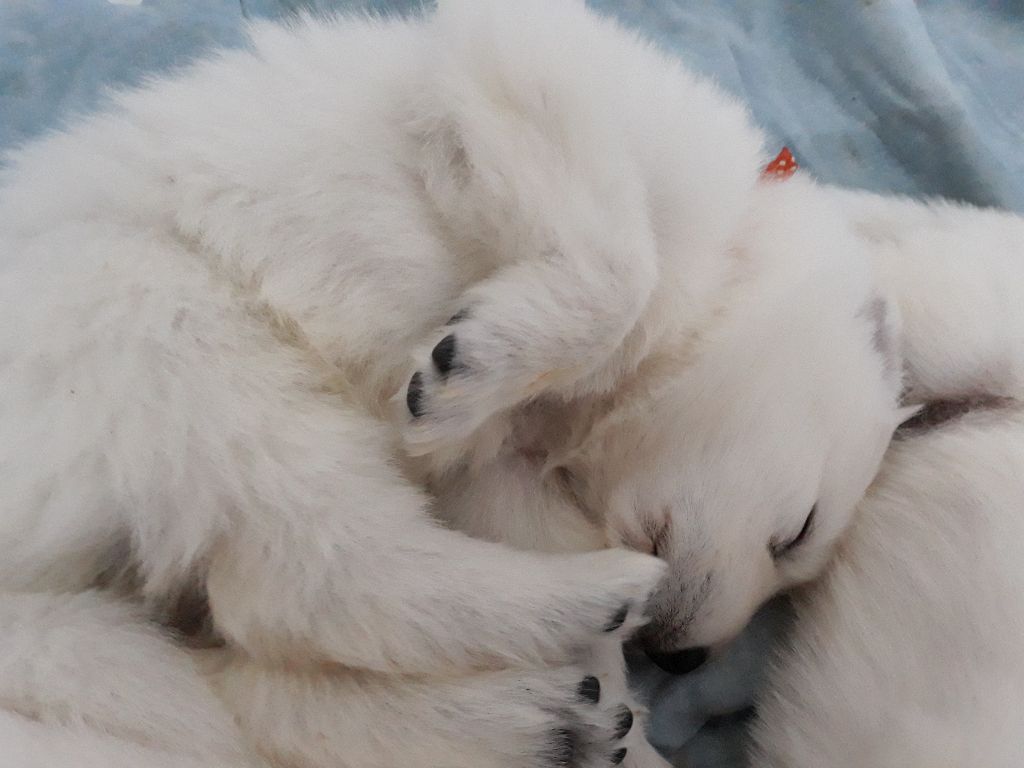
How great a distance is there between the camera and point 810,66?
7.32ft

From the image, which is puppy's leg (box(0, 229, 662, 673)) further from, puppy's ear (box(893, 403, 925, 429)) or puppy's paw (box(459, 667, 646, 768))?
puppy's ear (box(893, 403, 925, 429))

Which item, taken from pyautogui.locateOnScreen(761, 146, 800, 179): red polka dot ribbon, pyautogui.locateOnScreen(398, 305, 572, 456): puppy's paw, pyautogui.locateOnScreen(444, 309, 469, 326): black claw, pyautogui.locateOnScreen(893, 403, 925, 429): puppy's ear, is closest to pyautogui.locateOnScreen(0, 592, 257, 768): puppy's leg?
pyautogui.locateOnScreen(398, 305, 572, 456): puppy's paw

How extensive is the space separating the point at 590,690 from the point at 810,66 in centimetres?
181

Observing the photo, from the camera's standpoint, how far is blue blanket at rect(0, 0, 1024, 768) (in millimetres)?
1972

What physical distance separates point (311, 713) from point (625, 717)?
1.23ft

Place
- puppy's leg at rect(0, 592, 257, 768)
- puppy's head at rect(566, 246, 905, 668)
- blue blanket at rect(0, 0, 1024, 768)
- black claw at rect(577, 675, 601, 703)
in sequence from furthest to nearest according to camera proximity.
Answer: blue blanket at rect(0, 0, 1024, 768) < puppy's head at rect(566, 246, 905, 668) < black claw at rect(577, 675, 601, 703) < puppy's leg at rect(0, 592, 257, 768)

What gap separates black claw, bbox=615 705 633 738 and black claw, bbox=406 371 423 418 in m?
0.44

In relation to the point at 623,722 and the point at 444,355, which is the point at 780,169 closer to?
the point at 444,355

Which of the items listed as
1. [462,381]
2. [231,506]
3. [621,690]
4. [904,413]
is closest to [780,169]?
[904,413]

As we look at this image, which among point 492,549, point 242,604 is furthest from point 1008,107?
point 242,604

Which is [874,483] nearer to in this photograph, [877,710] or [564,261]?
[877,710]

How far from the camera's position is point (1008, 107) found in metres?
2.18

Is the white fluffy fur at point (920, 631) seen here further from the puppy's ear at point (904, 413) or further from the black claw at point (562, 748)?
the black claw at point (562, 748)

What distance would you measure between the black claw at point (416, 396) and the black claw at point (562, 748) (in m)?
0.41
